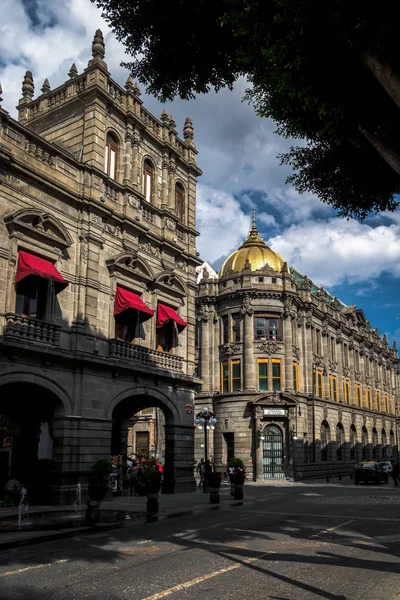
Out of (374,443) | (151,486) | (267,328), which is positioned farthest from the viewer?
(374,443)

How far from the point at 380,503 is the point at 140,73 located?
17.8 metres

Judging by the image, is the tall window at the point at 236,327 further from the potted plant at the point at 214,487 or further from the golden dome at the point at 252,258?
the potted plant at the point at 214,487

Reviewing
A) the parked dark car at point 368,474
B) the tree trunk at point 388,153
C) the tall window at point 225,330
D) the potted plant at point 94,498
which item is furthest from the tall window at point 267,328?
the tree trunk at point 388,153

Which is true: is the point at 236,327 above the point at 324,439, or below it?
above

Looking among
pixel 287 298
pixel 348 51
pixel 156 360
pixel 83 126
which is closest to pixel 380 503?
pixel 156 360

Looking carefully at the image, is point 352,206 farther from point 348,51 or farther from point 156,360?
point 156,360

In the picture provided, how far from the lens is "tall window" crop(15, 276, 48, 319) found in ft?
66.4

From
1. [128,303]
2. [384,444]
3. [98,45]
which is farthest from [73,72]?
[384,444]

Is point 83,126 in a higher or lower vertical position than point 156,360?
higher

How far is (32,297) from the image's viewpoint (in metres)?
20.8

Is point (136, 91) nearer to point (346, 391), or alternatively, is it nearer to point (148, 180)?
point (148, 180)

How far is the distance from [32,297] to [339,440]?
39.5 m

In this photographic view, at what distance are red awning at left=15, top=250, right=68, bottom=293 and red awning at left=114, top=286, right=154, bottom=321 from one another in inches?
125

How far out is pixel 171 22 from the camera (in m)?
13.3
